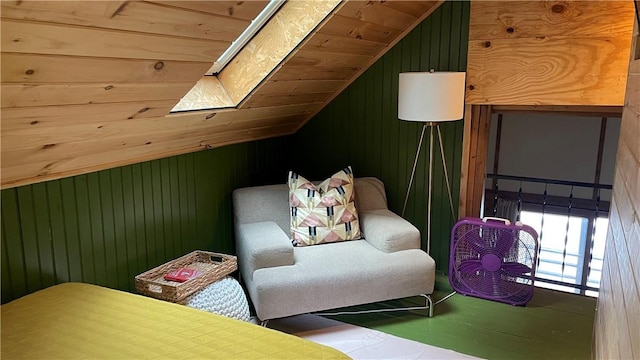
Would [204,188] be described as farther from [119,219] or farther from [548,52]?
[548,52]

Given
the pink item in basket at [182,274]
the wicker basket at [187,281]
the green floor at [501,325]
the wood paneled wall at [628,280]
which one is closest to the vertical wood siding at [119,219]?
the wicker basket at [187,281]

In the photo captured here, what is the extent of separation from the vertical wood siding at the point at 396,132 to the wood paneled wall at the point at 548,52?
0.18 meters

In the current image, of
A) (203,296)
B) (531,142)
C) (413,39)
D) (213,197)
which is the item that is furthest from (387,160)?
(531,142)

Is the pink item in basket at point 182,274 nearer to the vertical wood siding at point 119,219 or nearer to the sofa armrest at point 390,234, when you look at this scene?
the vertical wood siding at point 119,219

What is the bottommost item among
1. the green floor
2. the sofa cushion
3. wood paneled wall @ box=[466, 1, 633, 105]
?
the green floor

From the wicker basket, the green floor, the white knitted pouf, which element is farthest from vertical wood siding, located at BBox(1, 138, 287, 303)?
the green floor

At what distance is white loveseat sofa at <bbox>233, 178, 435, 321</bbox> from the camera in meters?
2.83

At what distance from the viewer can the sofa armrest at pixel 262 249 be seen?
9.53 feet

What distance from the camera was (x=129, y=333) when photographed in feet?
6.07

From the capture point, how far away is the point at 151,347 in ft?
5.74

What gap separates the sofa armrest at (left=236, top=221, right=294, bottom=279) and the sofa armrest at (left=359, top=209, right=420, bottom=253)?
0.60 m

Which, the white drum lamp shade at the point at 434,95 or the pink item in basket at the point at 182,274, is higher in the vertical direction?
the white drum lamp shade at the point at 434,95

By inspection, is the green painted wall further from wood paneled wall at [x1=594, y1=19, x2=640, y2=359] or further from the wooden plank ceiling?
wood paneled wall at [x1=594, y1=19, x2=640, y2=359]

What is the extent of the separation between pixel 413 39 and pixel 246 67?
54.0 inches
